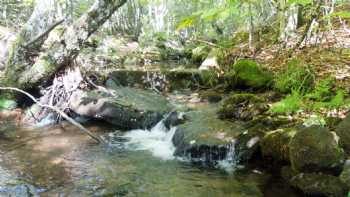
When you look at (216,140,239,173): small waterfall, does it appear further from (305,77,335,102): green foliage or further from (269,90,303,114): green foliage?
(305,77,335,102): green foliage

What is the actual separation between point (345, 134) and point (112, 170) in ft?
11.2

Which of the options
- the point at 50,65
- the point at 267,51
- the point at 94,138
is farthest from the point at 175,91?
the point at 94,138

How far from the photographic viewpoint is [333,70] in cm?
784

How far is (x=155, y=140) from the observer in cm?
800

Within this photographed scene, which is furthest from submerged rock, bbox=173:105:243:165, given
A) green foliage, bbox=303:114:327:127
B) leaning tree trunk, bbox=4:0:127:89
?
leaning tree trunk, bbox=4:0:127:89

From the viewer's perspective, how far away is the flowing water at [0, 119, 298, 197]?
17.6 feet

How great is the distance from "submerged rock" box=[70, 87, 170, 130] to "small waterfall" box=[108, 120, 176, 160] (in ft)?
0.78

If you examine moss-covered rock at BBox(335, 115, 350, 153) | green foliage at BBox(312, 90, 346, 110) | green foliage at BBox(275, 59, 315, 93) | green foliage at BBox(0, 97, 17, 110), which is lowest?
green foliage at BBox(0, 97, 17, 110)

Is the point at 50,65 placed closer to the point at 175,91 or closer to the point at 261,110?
the point at 175,91

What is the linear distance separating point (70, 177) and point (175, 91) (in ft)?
19.7

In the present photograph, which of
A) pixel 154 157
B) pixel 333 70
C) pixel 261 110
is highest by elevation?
pixel 333 70

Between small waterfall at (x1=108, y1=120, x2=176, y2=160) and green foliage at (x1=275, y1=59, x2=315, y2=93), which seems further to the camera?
green foliage at (x1=275, y1=59, x2=315, y2=93)

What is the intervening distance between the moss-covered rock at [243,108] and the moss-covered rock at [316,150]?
2.10 meters

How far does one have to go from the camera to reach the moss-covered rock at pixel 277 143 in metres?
5.64
